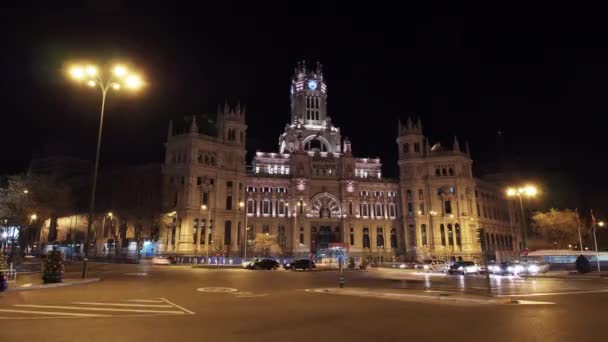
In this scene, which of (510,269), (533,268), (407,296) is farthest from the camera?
(533,268)

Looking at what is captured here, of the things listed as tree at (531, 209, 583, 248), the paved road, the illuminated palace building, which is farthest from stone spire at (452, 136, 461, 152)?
the paved road

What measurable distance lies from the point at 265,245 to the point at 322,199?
22435 millimetres

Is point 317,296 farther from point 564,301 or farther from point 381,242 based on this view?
point 381,242

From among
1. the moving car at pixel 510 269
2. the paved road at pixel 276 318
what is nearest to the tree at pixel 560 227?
the moving car at pixel 510 269

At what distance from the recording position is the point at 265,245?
80875 mm

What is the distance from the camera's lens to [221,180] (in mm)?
83812

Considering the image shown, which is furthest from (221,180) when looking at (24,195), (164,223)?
(24,195)

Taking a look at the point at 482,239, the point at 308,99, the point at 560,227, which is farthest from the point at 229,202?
the point at 482,239

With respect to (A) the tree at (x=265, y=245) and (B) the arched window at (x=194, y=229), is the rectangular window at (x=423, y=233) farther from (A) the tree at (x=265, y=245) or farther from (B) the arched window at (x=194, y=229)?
(B) the arched window at (x=194, y=229)

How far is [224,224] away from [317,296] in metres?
66.0

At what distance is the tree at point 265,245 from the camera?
263 ft

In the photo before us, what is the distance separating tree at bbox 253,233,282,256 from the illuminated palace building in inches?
49.7

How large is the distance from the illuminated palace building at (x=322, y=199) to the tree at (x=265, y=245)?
1264mm

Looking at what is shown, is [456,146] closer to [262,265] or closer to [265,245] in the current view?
[265,245]
